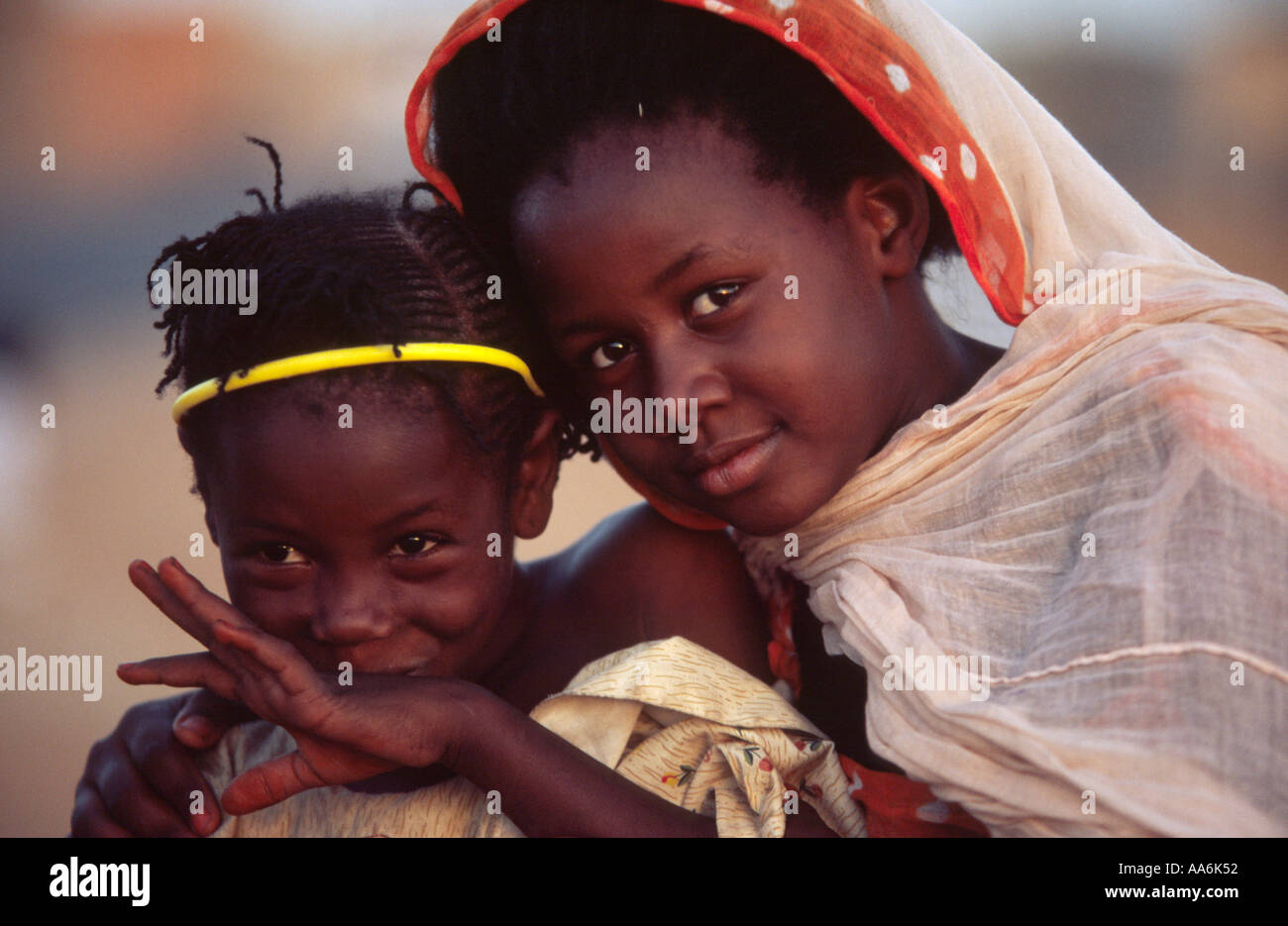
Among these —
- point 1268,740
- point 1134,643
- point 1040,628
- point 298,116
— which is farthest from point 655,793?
point 298,116

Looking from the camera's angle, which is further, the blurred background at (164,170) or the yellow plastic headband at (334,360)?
the blurred background at (164,170)

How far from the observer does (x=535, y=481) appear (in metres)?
2.26

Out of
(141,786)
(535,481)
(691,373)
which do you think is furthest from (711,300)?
(141,786)

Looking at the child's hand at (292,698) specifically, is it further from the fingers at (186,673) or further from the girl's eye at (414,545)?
the girl's eye at (414,545)

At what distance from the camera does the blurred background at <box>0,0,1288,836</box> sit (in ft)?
15.4

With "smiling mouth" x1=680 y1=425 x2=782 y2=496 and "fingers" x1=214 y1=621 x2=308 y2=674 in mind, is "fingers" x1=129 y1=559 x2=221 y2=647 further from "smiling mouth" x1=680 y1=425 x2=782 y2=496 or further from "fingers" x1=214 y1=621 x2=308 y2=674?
"smiling mouth" x1=680 y1=425 x2=782 y2=496

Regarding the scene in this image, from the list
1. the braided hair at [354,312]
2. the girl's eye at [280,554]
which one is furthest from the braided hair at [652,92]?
the girl's eye at [280,554]

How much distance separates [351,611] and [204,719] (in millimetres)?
399

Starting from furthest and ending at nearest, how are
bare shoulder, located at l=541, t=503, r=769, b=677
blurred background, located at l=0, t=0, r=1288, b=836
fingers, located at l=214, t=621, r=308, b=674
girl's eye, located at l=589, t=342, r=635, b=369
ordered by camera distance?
blurred background, located at l=0, t=0, r=1288, b=836
bare shoulder, located at l=541, t=503, r=769, b=677
girl's eye, located at l=589, t=342, r=635, b=369
fingers, located at l=214, t=621, r=308, b=674

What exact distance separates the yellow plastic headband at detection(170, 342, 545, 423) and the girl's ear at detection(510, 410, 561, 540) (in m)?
0.24

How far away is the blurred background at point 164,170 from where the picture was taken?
4.68 metres

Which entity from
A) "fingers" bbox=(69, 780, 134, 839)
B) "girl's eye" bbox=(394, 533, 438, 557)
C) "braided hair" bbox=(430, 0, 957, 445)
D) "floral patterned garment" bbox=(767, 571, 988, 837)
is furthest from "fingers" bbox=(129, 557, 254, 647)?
"floral patterned garment" bbox=(767, 571, 988, 837)

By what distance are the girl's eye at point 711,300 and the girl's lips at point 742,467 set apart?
23 cm
